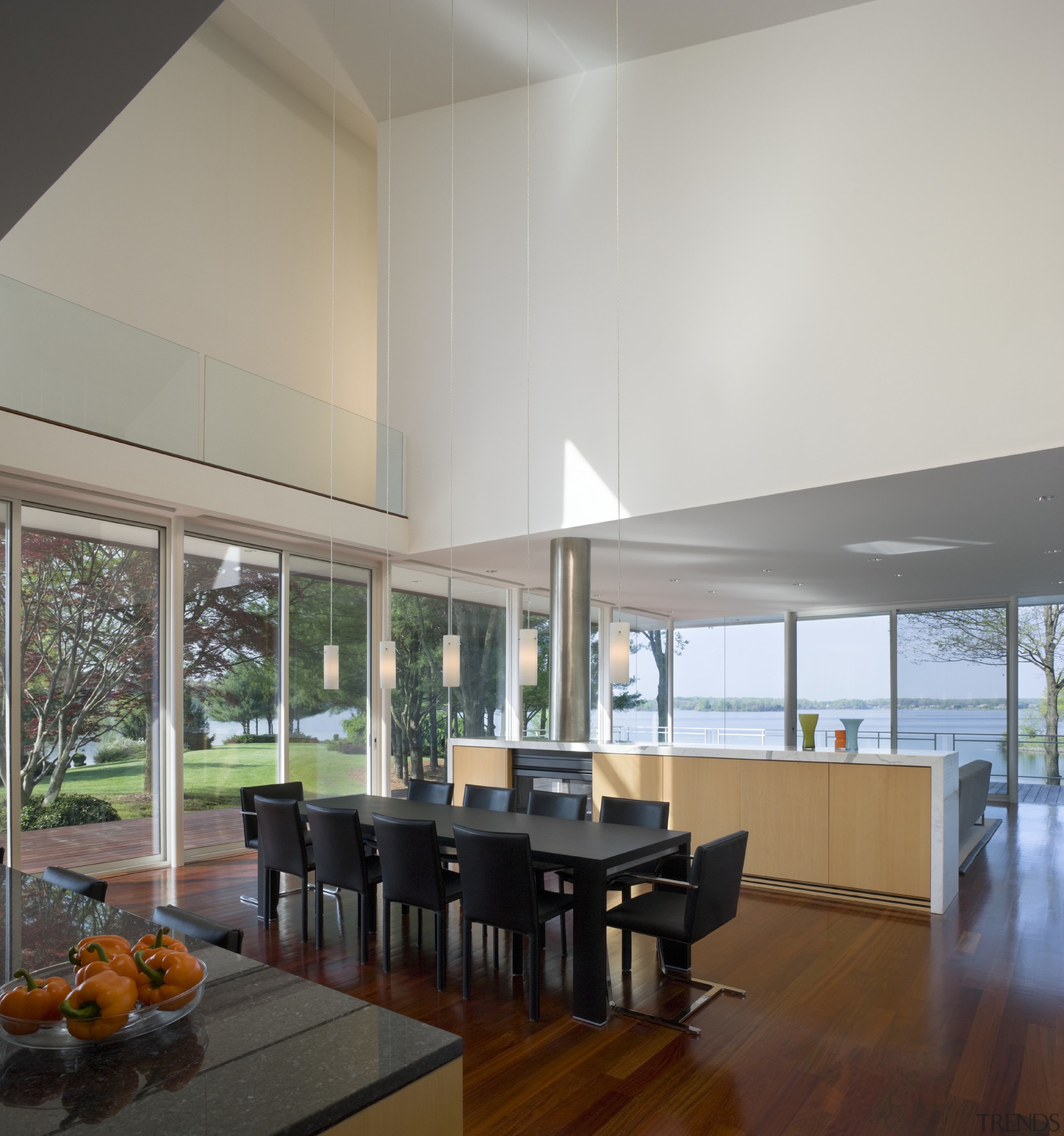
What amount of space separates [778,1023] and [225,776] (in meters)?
5.05

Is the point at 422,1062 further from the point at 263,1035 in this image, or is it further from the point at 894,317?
the point at 894,317

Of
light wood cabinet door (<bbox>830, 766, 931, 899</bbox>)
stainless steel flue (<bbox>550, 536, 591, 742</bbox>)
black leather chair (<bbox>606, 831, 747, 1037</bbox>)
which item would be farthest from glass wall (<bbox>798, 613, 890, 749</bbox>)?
black leather chair (<bbox>606, 831, 747, 1037</bbox>)

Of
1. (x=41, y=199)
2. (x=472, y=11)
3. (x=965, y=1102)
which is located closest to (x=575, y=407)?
(x=472, y=11)

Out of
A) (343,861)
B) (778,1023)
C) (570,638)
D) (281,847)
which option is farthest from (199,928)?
(570,638)

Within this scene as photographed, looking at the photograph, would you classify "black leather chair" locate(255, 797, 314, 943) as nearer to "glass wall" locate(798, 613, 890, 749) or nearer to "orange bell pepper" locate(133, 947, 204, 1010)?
"orange bell pepper" locate(133, 947, 204, 1010)

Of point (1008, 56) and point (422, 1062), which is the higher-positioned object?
point (1008, 56)

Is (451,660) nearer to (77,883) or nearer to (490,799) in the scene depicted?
→ (490,799)

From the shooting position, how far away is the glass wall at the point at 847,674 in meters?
11.9

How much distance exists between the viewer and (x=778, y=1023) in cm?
347

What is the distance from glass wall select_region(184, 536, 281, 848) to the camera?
681 centimetres

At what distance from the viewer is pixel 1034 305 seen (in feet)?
15.4

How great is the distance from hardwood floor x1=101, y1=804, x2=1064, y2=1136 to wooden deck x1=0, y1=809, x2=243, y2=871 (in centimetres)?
78

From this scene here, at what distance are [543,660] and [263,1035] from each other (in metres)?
9.57

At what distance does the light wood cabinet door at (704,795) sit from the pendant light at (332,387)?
8.45 feet
